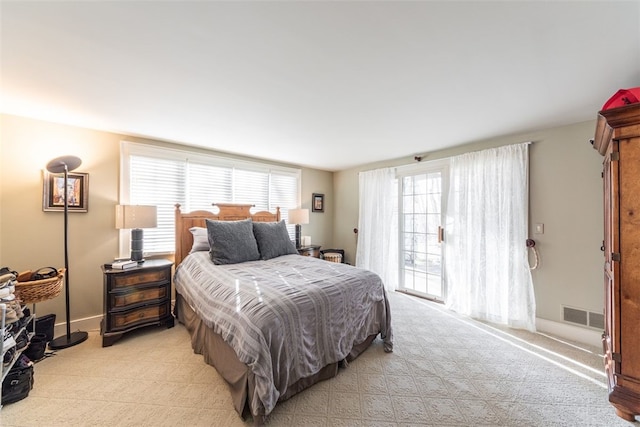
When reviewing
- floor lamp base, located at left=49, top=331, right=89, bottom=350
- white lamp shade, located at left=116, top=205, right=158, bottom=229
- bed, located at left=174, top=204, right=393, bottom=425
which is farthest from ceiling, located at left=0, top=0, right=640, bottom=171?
floor lamp base, located at left=49, top=331, right=89, bottom=350

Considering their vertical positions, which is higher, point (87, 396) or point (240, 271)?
point (240, 271)

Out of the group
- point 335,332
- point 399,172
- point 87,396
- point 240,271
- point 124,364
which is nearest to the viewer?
point 87,396

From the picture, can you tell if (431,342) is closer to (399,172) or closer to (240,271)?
(240,271)

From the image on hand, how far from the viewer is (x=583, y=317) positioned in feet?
8.16

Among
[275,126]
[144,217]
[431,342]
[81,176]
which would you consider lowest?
[431,342]

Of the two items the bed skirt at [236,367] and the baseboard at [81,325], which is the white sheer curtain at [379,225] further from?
the baseboard at [81,325]

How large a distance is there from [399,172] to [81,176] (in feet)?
14.1

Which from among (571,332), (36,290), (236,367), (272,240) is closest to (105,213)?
(36,290)

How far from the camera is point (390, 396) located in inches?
68.2

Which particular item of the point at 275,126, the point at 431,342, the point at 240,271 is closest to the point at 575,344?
the point at 431,342

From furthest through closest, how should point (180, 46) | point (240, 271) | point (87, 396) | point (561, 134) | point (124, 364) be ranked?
point (561, 134) → point (240, 271) → point (124, 364) → point (87, 396) → point (180, 46)

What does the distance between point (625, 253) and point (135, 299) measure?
4.08 meters

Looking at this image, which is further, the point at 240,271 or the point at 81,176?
the point at 81,176

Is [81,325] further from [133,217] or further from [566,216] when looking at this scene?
[566,216]
